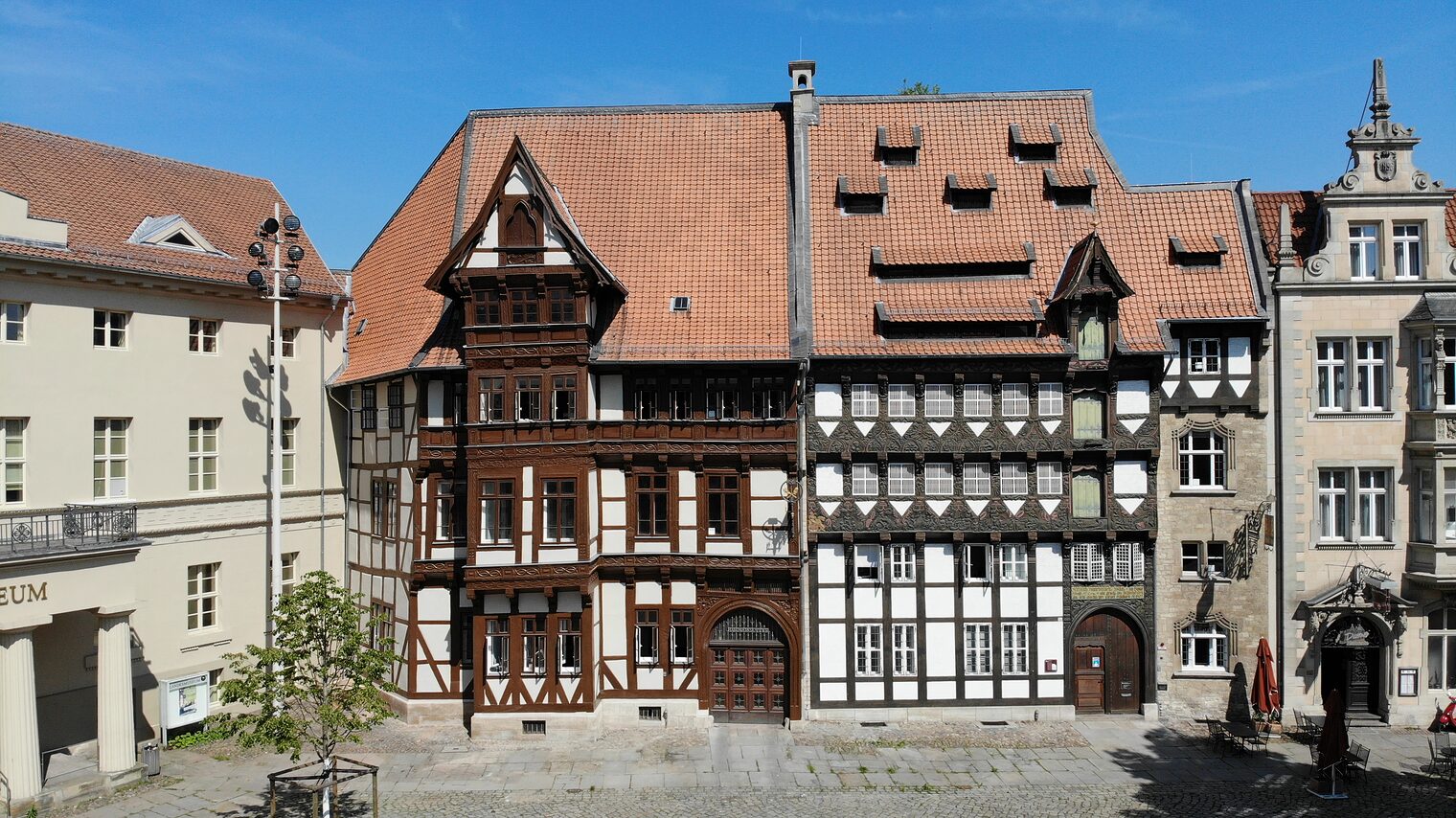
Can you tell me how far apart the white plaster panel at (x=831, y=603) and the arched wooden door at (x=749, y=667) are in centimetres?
132

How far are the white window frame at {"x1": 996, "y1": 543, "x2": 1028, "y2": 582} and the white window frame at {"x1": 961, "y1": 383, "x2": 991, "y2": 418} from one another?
3.63 m

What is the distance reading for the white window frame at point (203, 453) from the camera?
26.4m

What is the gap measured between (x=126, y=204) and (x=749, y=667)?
21.1 meters

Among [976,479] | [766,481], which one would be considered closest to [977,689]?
[976,479]

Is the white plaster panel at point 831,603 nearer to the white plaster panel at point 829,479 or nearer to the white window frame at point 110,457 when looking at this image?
the white plaster panel at point 829,479

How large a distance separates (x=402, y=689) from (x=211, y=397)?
377 inches

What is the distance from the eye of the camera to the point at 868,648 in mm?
26297

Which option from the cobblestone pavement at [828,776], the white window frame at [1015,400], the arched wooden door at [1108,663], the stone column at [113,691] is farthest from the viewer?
the arched wooden door at [1108,663]

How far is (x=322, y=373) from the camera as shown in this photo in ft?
96.5

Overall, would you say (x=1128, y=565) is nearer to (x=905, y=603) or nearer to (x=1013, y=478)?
(x=1013, y=478)

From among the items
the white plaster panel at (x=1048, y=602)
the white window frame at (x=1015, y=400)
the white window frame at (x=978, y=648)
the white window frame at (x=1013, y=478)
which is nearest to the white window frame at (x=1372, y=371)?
the white window frame at (x=1015, y=400)

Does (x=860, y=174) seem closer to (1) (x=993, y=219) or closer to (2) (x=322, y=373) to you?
(1) (x=993, y=219)

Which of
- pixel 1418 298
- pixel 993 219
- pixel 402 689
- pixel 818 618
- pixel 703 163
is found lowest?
pixel 402 689

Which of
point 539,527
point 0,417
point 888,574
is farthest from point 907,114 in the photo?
point 0,417
